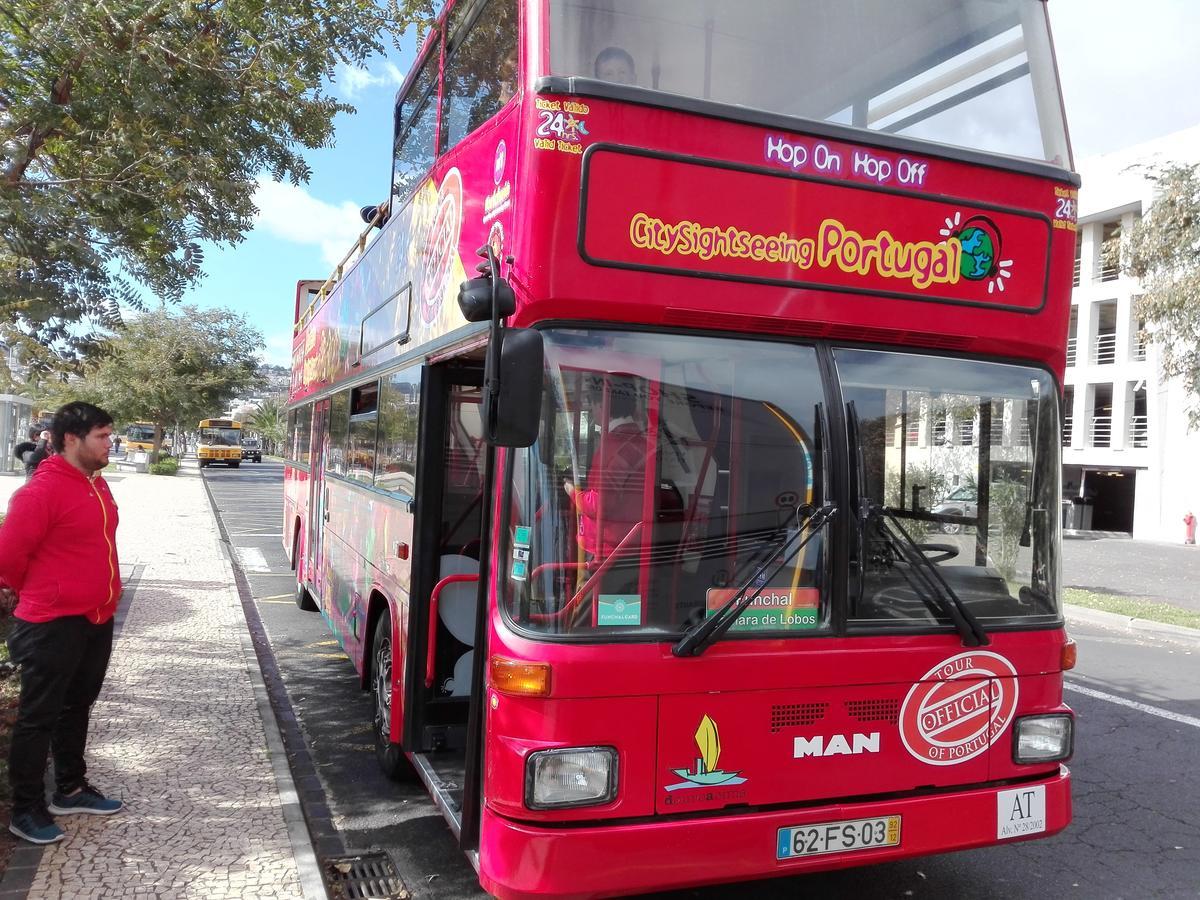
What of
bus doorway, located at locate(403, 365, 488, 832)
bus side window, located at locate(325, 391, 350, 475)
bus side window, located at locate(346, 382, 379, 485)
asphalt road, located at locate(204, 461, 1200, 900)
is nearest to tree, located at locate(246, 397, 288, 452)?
bus side window, located at locate(325, 391, 350, 475)

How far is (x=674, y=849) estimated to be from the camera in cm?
317

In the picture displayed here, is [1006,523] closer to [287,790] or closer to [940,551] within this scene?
[940,551]

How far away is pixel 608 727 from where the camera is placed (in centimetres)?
316

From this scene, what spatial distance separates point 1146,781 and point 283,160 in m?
6.98

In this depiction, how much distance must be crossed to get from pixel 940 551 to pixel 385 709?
315 cm

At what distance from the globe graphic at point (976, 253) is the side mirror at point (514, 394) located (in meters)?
1.79

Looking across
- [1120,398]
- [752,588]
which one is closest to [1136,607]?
[752,588]

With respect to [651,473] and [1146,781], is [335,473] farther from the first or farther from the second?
[1146,781]

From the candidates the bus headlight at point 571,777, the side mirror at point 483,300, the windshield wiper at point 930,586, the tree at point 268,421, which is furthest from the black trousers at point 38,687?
the tree at point 268,421

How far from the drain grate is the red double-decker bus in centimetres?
47

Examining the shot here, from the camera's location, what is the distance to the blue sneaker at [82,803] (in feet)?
14.5

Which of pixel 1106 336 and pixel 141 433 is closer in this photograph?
pixel 1106 336

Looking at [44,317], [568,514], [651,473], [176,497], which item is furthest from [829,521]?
[176,497]

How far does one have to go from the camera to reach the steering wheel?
3623mm
